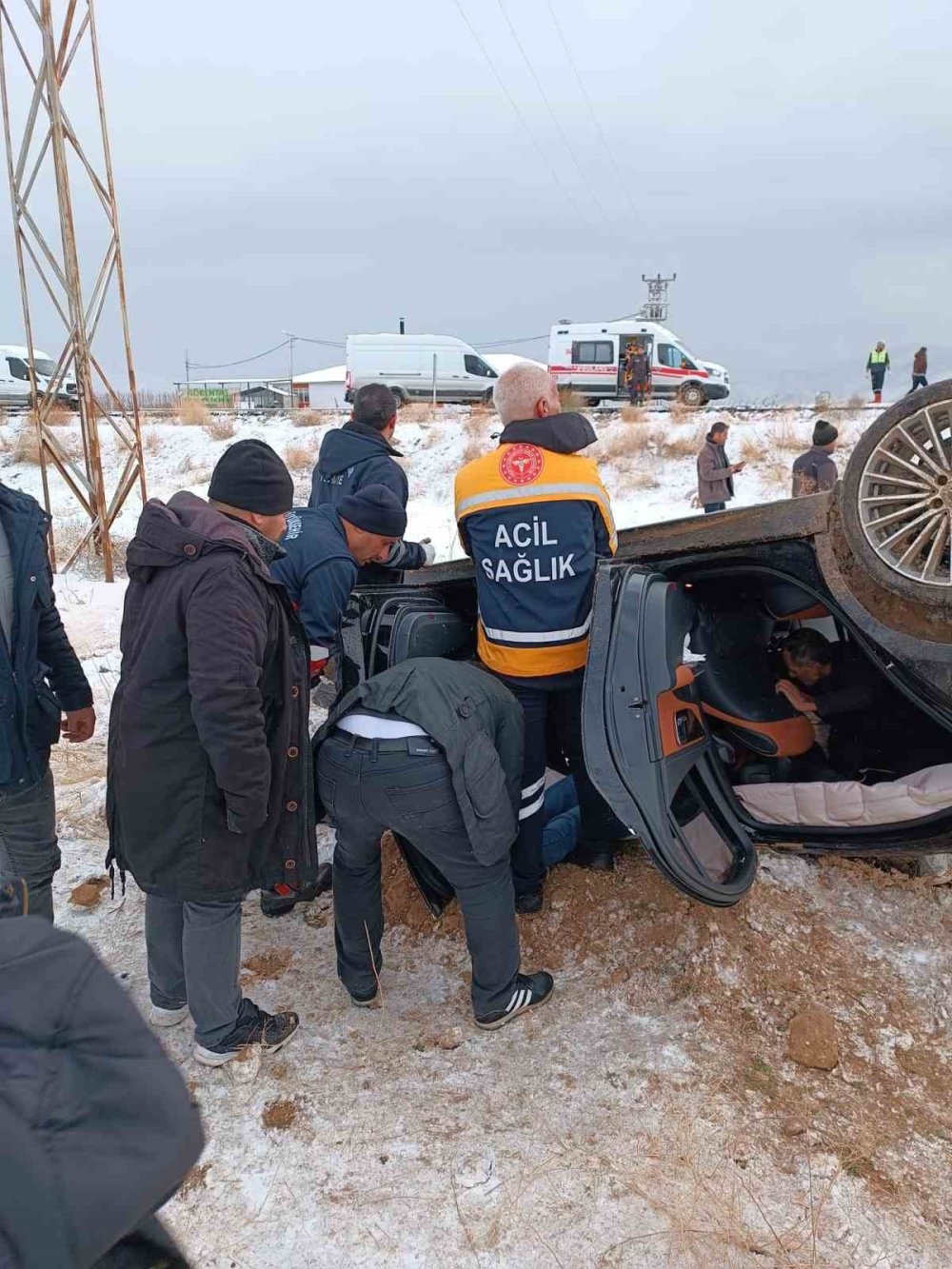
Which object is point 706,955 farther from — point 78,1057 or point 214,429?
point 214,429

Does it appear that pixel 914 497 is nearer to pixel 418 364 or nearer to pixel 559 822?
pixel 559 822

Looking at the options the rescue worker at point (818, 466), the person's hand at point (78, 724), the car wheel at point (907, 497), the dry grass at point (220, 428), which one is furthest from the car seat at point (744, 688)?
the dry grass at point (220, 428)

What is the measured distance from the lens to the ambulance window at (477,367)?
24422 millimetres

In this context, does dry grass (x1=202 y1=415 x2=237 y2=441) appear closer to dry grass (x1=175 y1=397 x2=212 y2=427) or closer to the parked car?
dry grass (x1=175 y1=397 x2=212 y2=427)

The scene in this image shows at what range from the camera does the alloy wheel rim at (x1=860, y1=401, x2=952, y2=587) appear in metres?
2.22

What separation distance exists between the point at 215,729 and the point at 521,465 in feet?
4.39

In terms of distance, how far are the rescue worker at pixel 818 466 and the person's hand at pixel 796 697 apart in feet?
16.1

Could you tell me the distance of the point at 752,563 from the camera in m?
2.69

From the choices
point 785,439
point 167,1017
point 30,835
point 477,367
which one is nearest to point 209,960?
point 167,1017

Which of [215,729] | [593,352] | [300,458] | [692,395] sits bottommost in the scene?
[215,729]

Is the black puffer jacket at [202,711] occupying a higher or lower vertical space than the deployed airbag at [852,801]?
higher

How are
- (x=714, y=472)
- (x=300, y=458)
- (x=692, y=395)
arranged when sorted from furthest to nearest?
(x=692, y=395) → (x=300, y=458) → (x=714, y=472)

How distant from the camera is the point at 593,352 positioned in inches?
892

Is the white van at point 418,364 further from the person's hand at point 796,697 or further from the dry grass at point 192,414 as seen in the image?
the person's hand at point 796,697
